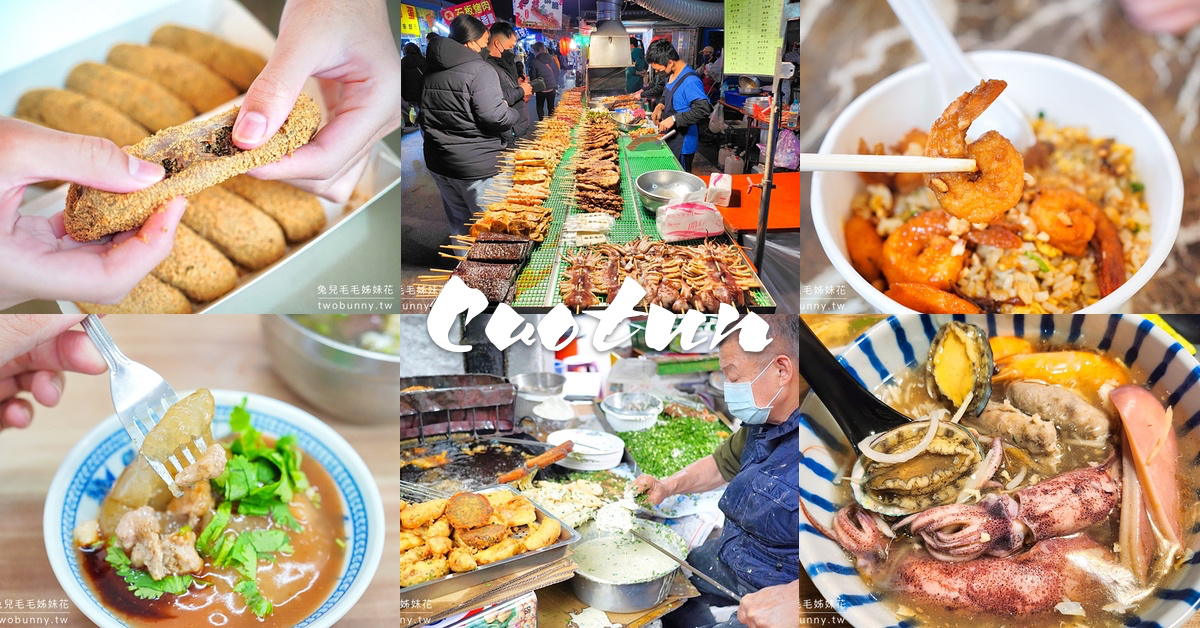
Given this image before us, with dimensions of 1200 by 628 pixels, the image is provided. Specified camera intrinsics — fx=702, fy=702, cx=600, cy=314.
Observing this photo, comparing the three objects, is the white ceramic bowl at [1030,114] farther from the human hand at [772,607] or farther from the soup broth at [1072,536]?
the human hand at [772,607]

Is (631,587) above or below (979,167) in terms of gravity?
below

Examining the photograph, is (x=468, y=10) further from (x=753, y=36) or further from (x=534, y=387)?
(x=534, y=387)

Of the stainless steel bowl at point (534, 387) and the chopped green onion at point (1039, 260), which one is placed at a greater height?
the chopped green onion at point (1039, 260)

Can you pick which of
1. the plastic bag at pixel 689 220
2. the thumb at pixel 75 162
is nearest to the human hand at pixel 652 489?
the plastic bag at pixel 689 220

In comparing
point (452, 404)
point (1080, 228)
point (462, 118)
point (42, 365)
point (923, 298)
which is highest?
point (462, 118)

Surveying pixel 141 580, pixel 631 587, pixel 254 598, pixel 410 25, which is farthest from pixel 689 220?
pixel 141 580

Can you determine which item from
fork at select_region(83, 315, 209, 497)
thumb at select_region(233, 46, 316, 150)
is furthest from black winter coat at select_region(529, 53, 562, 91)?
fork at select_region(83, 315, 209, 497)
